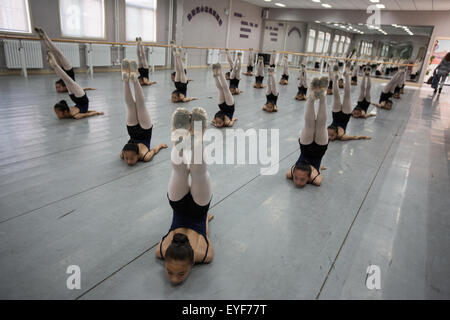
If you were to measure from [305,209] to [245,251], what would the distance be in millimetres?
830

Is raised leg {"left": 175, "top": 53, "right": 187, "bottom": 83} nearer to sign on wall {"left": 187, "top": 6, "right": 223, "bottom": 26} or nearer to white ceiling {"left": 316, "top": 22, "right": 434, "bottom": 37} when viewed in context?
sign on wall {"left": 187, "top": 6, "right": 223, "bottom": 26}

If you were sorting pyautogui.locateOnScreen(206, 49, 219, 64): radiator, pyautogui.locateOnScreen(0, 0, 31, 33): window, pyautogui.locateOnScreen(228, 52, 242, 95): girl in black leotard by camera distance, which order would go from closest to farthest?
pyautogui.locateOnScreen(0, 0, 31, 33): window < pyautogui.locateOnScreen(228, 52, 242, 95): girl in black leotard < pyautogui.locateOnScreen(206, 49, 219, 64): radiator

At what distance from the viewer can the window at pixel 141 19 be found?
9562mm

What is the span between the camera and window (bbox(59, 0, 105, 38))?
8016mm

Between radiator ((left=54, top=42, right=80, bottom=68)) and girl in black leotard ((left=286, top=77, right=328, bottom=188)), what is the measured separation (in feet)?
26.2

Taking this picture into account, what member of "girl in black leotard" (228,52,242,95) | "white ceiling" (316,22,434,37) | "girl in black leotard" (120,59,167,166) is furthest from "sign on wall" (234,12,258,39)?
"girl in black leotard" (120,59,167,166)

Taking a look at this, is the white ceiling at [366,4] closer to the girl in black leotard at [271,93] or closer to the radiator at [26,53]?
the girl in black leotard at [271,93]

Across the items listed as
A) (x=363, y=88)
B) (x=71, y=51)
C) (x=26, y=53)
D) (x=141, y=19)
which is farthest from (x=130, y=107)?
(x=141, y=19)

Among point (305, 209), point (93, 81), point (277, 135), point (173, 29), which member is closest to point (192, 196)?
point (305, 209)

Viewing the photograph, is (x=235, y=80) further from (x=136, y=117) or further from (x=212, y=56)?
(x=212, y=56)

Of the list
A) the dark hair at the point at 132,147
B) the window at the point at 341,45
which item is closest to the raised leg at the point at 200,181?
the dark hair at the point at 132,147

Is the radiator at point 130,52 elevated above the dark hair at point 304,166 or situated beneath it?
elevated above

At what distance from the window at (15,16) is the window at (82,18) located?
35.8 inches
